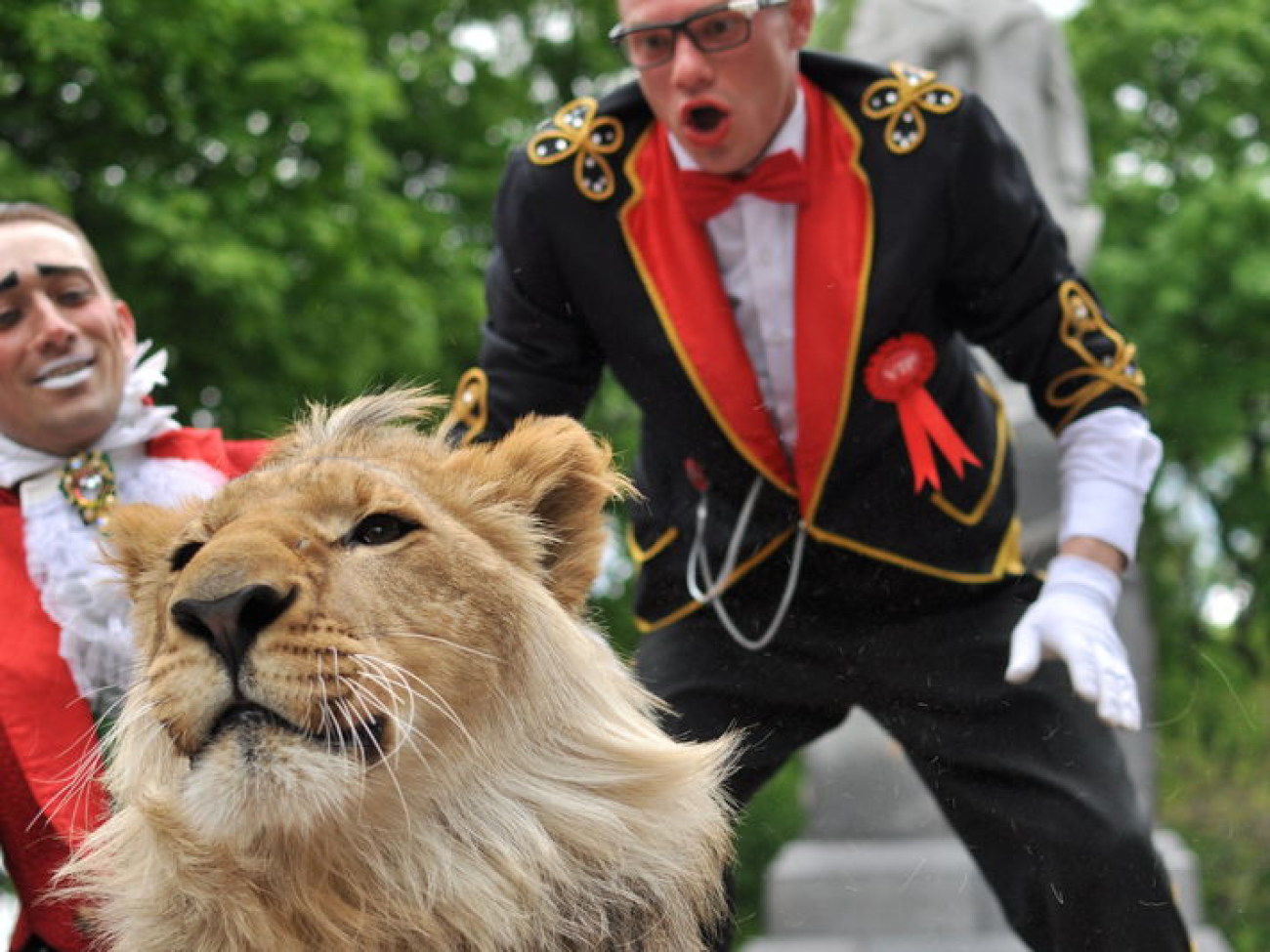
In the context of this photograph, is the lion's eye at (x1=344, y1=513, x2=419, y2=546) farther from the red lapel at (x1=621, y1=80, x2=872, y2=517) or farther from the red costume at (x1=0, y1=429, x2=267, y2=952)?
the red lapel at (x1=621, y1=80, x2=872, y2=517)

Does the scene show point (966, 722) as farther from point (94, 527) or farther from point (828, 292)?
point (94, 527)

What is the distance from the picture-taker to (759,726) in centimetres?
388

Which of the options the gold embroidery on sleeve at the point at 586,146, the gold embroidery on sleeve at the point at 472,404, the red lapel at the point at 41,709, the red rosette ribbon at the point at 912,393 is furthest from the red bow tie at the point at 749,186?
the red lapel at the point at 41,709

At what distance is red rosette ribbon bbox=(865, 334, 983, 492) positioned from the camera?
3777mm

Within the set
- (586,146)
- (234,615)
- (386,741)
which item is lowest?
(386,741)

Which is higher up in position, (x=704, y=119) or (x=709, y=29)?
(x=709, y=29)

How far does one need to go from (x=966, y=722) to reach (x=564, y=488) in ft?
3.36

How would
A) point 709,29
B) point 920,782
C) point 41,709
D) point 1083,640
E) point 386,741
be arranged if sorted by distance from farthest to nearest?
point 920,782 → point 709,29 → point 41,709 → point 1083,640 → point 386,741

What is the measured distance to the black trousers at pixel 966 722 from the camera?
11.2 feet

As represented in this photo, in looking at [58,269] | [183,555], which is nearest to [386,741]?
[183,555]

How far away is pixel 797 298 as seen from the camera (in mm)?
3809

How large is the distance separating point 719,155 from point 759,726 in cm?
117

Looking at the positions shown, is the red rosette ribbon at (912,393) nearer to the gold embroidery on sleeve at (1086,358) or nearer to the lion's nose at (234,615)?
the gold embroidery on sleeve at (1086,358)

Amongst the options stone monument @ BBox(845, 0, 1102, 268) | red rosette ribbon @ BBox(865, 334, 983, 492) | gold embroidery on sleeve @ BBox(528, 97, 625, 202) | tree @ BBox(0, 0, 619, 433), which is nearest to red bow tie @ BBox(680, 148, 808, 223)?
gold embroidery on sleeve @ BBox(528, 97, 625, 202)
